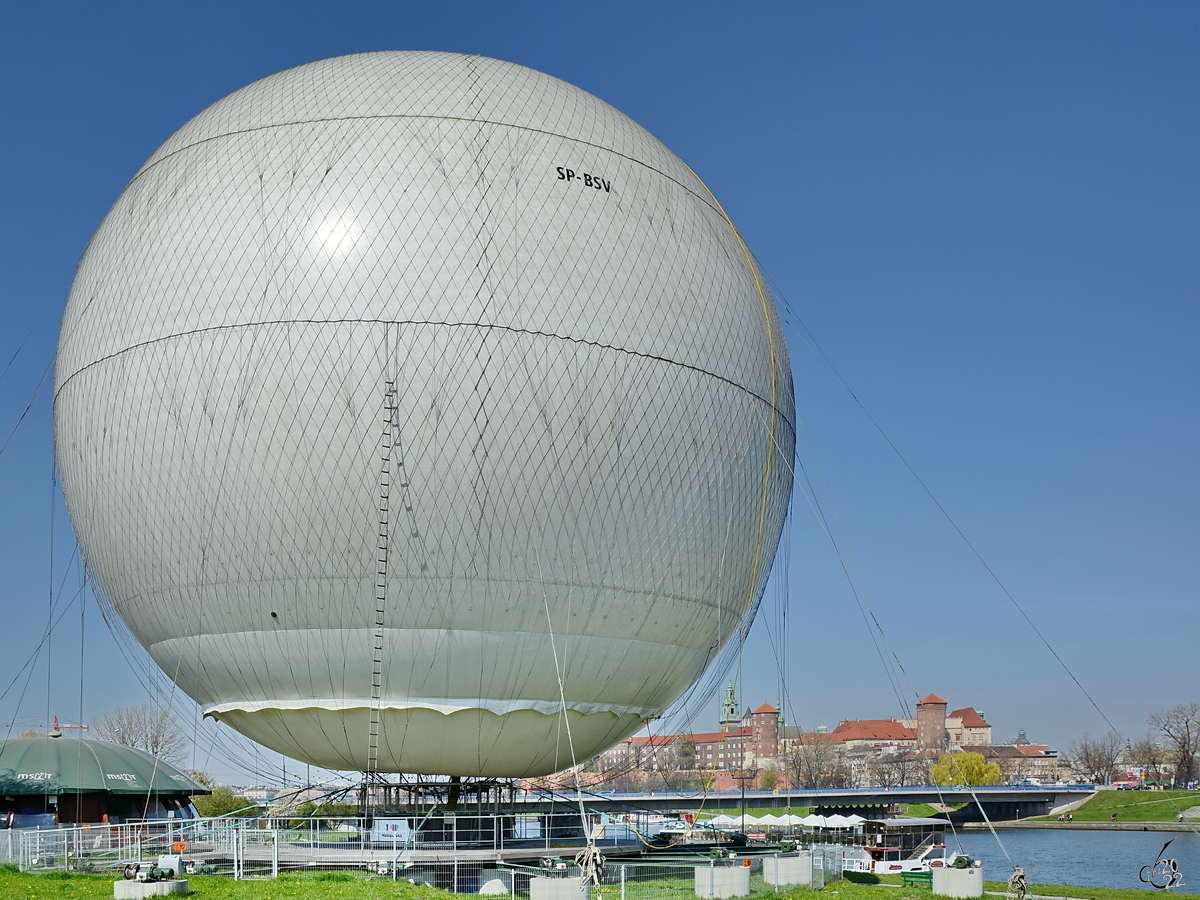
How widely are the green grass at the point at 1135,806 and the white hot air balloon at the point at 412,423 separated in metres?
65.0

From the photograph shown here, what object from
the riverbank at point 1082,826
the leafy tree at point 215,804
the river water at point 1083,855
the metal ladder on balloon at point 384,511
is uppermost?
the metal ladder on balloon at point 384,511

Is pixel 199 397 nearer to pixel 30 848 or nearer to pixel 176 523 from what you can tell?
pixel 176 523

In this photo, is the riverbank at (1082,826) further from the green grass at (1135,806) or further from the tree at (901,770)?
the tree at (901,770)

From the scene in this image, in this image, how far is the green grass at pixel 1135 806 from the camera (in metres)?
74.1

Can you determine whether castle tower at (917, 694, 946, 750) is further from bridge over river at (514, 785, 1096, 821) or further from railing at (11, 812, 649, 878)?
railing at (11, 812, 649, 878)

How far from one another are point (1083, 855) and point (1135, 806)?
2919 centimetres

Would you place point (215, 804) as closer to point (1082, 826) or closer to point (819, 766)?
point (1082, 826)

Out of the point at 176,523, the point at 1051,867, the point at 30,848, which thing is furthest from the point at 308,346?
the point at 1051,867

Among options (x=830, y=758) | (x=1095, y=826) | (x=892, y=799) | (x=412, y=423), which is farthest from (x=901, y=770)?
(x=412, y=423)

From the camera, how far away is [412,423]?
16391 millimetres

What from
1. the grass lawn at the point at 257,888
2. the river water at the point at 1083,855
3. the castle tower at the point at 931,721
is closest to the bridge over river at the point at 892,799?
the river water at the point at 1083,855

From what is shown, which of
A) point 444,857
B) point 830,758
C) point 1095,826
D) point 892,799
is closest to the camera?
point 444,857

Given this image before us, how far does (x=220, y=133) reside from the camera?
63.7ft

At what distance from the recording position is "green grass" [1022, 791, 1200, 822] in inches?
2916
